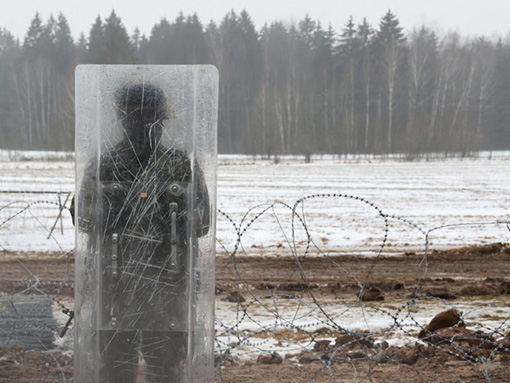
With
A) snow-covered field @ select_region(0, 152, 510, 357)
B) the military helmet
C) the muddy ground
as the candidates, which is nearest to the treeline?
snow-covered field @ select_region(0, 152, 510, 357)

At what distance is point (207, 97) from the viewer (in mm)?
3152

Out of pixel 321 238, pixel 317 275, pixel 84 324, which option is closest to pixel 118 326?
pixel 84 324

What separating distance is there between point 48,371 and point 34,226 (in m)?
8.02

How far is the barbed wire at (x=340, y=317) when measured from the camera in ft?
15.3

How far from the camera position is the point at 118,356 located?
326 centimetres

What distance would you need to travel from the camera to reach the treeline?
5456cm

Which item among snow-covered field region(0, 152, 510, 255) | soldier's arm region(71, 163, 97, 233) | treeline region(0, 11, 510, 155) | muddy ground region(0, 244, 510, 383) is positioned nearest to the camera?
soldier's arm region(71, 163, 97, 233)

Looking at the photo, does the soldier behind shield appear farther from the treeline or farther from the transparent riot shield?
the treeline

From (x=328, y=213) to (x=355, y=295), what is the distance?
24.6 ft

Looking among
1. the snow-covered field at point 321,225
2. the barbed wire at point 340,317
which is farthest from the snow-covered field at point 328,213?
the barbed wire at point 340,317

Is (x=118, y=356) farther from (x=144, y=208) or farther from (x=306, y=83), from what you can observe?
(x=306, y=83)

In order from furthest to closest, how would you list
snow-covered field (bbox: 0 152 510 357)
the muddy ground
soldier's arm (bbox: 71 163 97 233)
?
snow-covered field (bbox: 0 152 510 357)
the muddy ground
soldier's arm (bbox: 71 163 97 233)

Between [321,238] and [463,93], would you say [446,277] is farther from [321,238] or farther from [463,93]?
[463,93]

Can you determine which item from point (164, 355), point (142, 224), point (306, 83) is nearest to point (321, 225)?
point (164, 355)
